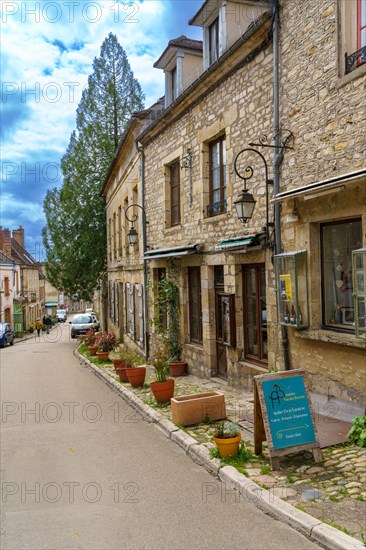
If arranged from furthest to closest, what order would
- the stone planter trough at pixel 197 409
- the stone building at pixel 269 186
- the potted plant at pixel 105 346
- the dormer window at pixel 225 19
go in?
the potted plant at pixel 105 346
the dormer window at pixel 225 19
the stone planter trough at pixel 197 409
the stone building at pixel 269 186

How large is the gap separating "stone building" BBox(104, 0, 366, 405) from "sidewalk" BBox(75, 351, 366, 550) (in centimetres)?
106

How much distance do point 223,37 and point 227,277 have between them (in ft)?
14.3

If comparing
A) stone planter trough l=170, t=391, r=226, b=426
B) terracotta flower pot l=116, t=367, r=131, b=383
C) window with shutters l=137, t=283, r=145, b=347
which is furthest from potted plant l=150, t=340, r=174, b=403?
window with shutters l=137, t=283, r=145, b=347

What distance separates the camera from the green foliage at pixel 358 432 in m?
5.31

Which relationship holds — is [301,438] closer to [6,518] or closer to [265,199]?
[6,518]

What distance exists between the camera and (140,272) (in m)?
14.4

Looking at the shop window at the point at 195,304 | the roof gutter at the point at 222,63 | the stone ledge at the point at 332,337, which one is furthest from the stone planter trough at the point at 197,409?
the roof gutter at the point at 222,63

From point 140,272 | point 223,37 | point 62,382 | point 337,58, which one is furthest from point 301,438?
point 140,272

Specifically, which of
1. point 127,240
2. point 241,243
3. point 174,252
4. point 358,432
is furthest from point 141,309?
point 358,432

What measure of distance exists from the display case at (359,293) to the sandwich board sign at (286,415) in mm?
960

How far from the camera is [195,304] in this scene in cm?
1092

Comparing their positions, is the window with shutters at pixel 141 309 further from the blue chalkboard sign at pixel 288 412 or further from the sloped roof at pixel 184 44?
the blue chalkboard sign at pixel 288 412

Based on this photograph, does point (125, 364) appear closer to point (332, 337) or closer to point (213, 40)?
point (332, 337)

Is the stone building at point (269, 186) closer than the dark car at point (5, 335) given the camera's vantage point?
Yes
